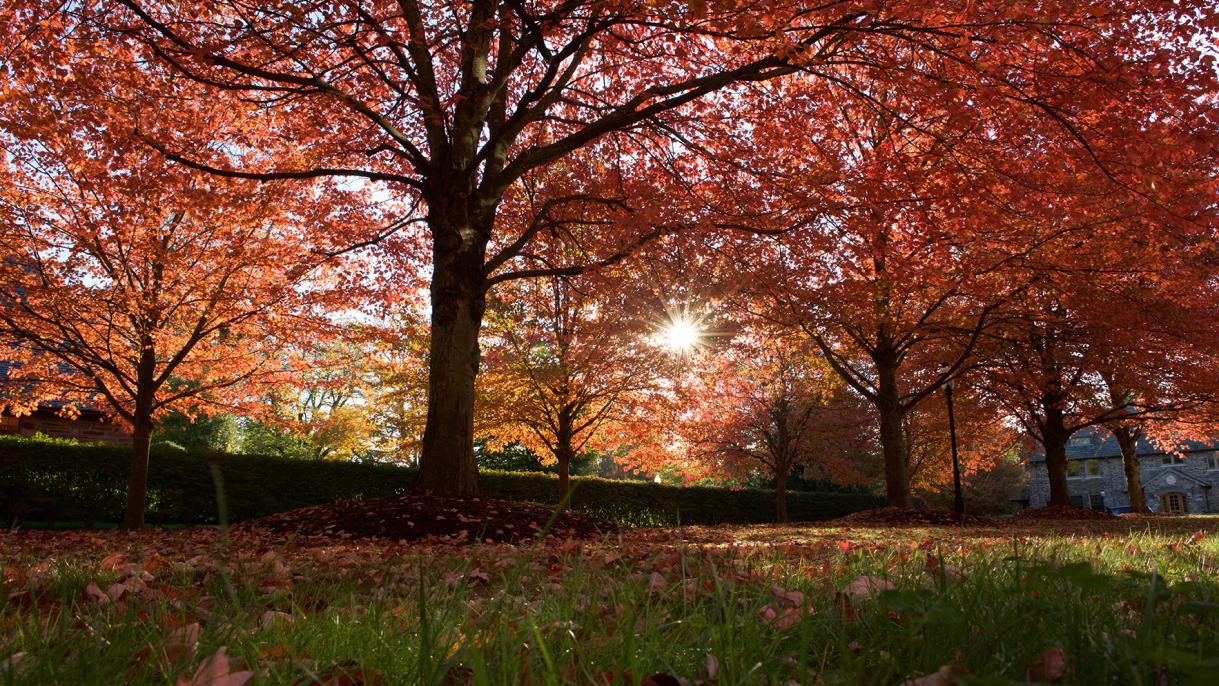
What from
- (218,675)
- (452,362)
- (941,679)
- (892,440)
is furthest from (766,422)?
(218,675)

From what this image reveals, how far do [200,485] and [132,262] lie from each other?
4.83 m

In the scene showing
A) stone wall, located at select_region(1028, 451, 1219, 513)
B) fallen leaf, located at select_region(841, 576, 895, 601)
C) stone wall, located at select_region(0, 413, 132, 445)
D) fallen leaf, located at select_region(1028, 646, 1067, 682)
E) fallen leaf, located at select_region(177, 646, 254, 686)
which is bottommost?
fallen leaf, located at select_region(1028, 646, 1067, 682)

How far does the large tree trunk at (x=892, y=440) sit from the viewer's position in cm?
1603

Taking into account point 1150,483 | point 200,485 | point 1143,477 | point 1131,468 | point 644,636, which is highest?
point 1143,477

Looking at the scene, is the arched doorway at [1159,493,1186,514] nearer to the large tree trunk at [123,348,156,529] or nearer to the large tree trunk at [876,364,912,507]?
the large tree trunk at [876,364,912,507]

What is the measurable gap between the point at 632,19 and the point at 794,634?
22.6 feet

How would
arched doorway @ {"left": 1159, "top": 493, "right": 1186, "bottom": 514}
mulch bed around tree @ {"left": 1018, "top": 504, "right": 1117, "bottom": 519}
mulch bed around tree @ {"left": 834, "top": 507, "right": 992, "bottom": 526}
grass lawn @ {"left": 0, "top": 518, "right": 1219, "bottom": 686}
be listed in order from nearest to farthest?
grass lawn @ {"left": 0, "top": 518, "right": 1219, "bottom": 686} < mulch bed around tree @ {"left": 834, "top": 507, "right": 992, "bottom": 526} < mulch bed around tree @ {"left": 1018, "top": 504, "right": 1117, "bottom": 519} < arched doorway @ {"left": 1159, "top": 493, "right": 1186, "bottom": 514}

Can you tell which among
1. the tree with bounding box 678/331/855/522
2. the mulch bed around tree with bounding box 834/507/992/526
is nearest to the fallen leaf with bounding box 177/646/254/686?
the mulch bed around tree with bounding box 834/507/992/526

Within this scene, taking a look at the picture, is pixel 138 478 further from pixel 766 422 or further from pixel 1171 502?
pixel 1171 502

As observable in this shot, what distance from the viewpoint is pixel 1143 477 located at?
4122cm

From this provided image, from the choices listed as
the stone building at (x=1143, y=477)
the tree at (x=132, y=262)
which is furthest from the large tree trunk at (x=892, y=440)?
the stone building at (x=1143, y=477)

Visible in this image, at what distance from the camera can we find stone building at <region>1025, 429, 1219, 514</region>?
1521 inches

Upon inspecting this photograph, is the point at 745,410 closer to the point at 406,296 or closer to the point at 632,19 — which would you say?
the point at 406,296

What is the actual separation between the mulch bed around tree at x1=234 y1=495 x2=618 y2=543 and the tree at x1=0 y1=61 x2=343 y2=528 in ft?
12.6
